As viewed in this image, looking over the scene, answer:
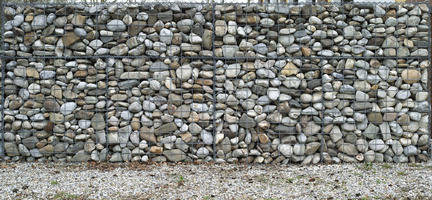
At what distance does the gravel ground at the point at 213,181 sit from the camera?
4203 millimetres

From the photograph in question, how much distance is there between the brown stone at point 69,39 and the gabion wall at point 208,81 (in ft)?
0.06

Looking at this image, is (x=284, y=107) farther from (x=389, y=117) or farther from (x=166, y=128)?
(x=166, y=128)

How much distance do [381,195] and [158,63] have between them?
3390mm

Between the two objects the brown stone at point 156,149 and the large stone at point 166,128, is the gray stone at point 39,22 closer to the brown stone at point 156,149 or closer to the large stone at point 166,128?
the large stone at point 166,128

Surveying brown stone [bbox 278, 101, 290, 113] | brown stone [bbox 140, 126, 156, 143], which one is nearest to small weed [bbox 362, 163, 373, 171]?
brown stone [bbox 278, 101, 290, 113]

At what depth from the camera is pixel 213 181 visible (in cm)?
468

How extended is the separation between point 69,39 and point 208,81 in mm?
2124

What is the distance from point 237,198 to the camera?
410 cm

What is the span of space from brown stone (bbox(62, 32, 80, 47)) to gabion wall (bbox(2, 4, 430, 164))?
0.02 meters

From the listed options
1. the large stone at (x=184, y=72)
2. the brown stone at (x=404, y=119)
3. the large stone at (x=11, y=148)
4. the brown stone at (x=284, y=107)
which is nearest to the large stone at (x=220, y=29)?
the large stone at (x=184, y=72)

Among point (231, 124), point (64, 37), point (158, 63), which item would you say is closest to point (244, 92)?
point (231, 124)

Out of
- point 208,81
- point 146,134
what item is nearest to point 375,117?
point 208,81

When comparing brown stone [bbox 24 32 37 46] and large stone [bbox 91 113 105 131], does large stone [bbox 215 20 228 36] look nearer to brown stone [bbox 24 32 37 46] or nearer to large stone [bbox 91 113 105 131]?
large stone [bbox 91 113 105 131]

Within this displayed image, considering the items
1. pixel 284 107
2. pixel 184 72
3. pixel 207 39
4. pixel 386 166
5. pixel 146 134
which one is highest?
pixel 207 39
